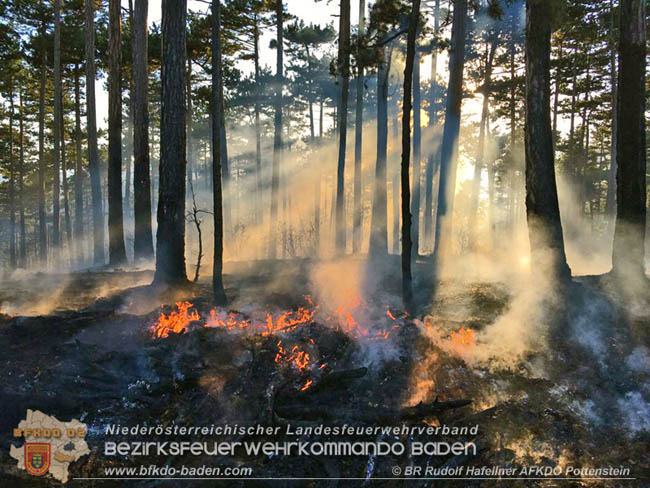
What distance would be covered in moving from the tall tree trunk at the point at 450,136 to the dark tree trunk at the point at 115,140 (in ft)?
37.1

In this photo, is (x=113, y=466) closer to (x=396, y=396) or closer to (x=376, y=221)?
(x=396, y=396)

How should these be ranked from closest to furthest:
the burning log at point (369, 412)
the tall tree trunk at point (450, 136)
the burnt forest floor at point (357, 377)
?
1. the burnt forest floor at point (357, 377)
2. the burning log at point (369, 412)
3. the tall tree trunk at point (450, 136)

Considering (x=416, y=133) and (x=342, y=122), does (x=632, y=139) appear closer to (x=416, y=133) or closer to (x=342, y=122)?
(x=342, y=122)

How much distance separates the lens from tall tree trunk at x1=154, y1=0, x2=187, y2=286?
31.8ft

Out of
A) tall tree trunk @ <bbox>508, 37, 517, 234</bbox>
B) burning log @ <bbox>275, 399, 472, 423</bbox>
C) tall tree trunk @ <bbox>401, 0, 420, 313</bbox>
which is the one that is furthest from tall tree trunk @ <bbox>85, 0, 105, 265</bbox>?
tall tree trunk @ <bbox>508, 37, 517, 234</bbox>

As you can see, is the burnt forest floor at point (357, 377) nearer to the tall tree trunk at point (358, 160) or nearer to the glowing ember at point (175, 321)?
the glowing ember at point (175, 321)

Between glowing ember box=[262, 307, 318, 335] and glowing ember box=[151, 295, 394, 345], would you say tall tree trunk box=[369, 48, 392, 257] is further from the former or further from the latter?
glowing ember box=[262, 307, 318, 335]

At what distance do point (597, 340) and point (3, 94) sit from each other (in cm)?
3595

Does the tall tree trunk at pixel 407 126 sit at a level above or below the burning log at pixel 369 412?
above

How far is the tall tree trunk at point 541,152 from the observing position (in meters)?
8.73

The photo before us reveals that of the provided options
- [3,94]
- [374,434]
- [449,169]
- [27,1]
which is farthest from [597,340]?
[3,94]

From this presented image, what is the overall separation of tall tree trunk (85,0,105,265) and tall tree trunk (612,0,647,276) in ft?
59.2

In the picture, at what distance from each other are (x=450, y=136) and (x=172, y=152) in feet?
29.7

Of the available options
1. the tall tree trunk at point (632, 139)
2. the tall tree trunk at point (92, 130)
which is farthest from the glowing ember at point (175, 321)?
the tall tree trunk at point (92, 130)
